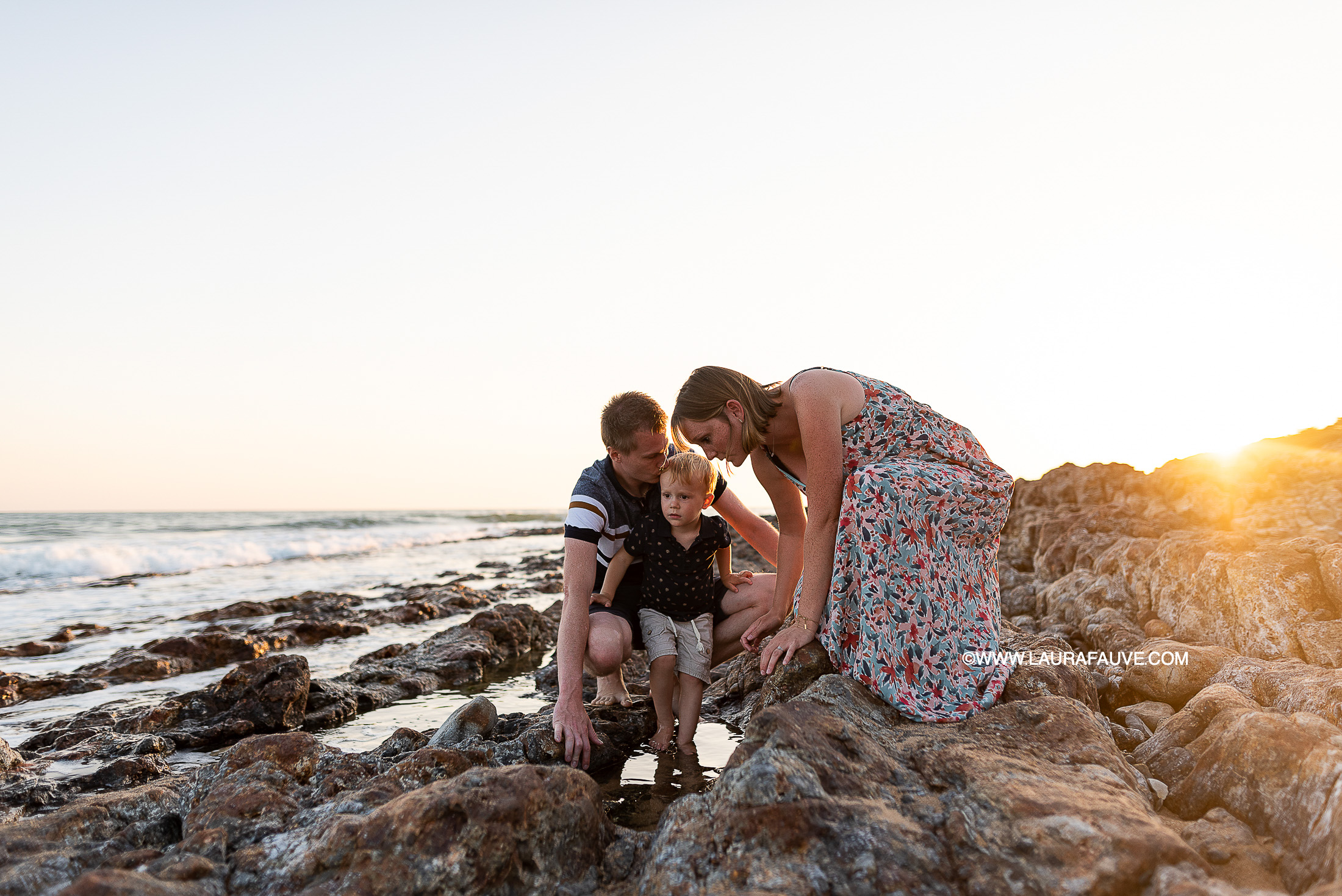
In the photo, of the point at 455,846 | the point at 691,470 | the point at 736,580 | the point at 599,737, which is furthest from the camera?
the point at 736,580

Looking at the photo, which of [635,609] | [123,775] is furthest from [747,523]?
[123,775]

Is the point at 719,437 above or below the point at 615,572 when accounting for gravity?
above

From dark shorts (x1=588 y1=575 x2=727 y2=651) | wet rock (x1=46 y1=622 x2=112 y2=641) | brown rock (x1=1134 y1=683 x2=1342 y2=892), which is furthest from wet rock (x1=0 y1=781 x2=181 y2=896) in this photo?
wet rock (x1=46 y1=622 x2=112 y2=641)

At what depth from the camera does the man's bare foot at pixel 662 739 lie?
4461 mm

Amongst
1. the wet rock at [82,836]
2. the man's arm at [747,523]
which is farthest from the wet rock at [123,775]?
the man's arm at [747,523]

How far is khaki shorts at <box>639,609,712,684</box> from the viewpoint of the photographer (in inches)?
173

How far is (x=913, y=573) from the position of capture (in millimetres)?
3736

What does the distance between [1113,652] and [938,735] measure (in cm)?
344

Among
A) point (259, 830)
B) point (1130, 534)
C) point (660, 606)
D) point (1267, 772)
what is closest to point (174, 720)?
point (259, 830)

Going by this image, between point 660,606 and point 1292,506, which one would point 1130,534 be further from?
point 660,606

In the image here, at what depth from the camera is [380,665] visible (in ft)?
23.9

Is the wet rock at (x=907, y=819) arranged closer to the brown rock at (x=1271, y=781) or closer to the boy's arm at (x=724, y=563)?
the brown rock at (x=1271, y=781)

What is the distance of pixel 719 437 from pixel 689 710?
5.47 ft

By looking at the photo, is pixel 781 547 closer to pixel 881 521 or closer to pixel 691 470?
pixel 691 470
